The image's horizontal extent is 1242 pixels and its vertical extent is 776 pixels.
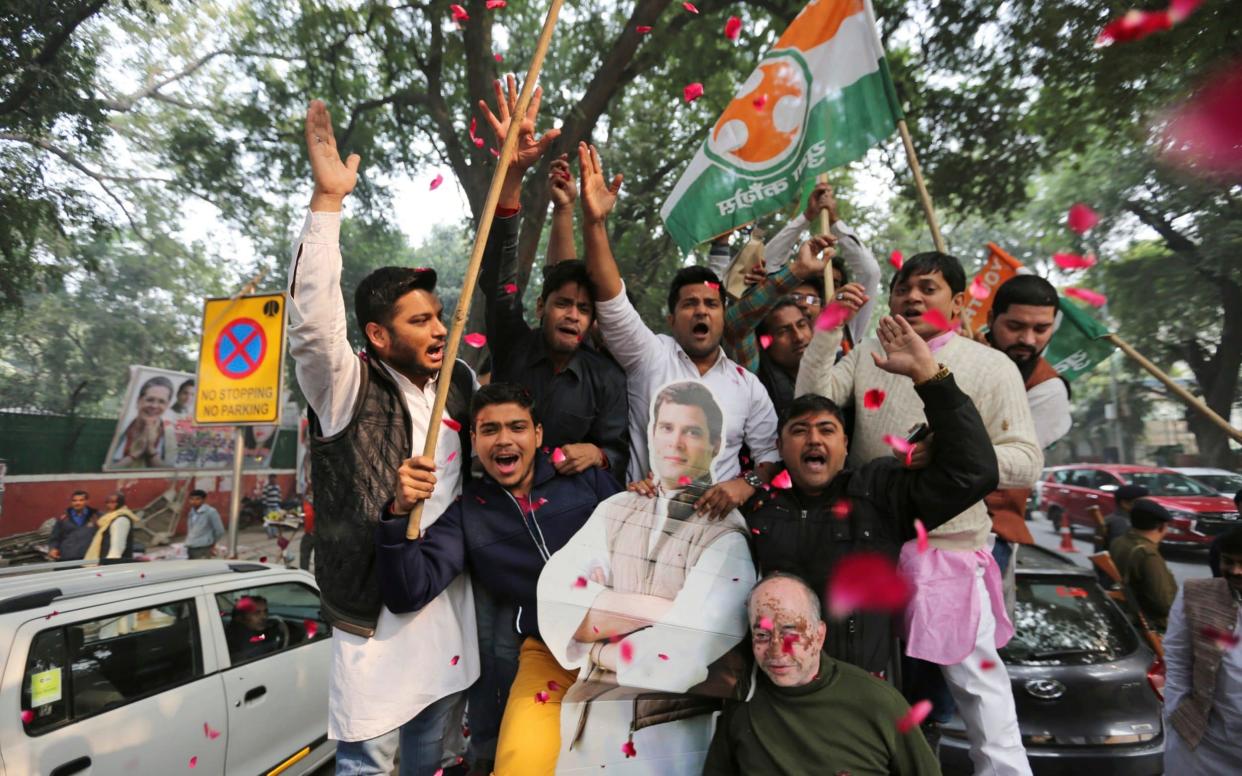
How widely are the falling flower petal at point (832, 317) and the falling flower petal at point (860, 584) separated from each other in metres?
0.79

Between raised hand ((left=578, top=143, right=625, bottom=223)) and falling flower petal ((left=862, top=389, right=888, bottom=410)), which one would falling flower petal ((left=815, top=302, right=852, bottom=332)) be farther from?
raised hand ((left=578, top=143, right=625, bottom=223))

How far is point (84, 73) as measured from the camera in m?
10.1

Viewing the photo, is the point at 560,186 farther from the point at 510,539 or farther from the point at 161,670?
the point at 161,670

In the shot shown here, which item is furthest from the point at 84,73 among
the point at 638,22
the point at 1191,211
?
the point at 1191,211

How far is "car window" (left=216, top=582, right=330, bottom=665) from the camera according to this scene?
443 cm

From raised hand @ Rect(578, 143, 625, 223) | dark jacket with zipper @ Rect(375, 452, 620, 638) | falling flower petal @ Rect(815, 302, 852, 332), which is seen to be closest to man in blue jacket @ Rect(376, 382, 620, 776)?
dark jacket with zipper @ Rect(375, 452, 620, 638)

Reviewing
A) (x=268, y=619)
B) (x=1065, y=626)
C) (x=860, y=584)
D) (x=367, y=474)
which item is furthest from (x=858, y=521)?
(x=268, y=619)

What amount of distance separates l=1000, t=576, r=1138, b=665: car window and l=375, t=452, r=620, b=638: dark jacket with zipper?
3.26m

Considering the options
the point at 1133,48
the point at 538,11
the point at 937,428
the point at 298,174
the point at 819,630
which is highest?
the point at 538,11

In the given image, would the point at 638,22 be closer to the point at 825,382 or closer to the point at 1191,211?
the point at 825,382

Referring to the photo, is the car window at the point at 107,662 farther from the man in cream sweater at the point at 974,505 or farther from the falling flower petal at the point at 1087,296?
the falling flower petal at the point at 1087,296

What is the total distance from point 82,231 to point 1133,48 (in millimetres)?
14232

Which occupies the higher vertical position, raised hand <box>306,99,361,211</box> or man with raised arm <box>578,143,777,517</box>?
raised hand <box>306,99,361,211</box>

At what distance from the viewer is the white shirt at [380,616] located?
79.1 inches
